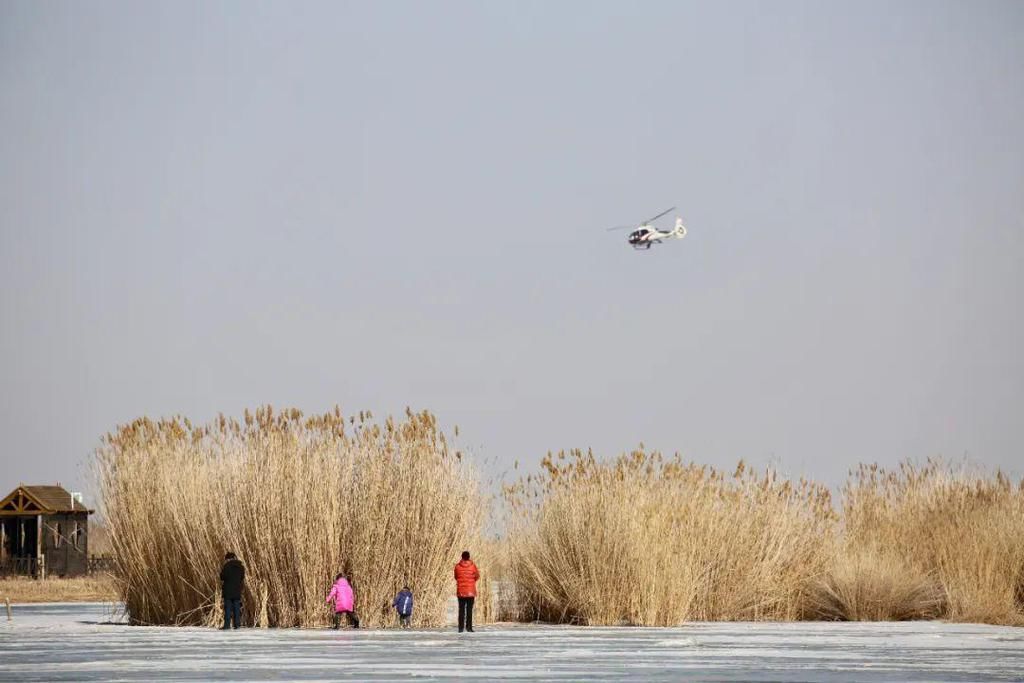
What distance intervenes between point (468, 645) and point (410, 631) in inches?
140

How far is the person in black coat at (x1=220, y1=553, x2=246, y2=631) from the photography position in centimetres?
2323

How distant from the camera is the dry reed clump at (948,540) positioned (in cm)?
2712

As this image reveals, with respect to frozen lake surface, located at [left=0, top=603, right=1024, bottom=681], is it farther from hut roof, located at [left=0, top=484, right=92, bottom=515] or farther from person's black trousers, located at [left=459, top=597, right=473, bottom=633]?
hut roof, located at [left=0, top=484, right=92, bottom=515]

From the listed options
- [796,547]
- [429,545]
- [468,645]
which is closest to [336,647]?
[468,645]

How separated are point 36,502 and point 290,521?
35.8m

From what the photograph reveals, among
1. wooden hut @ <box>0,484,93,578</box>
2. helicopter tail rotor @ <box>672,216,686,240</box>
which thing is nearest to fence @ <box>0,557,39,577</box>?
wooden hut @ <box>0,484,93,578</box>

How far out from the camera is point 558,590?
2589cm

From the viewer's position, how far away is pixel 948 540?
2833 centimetres

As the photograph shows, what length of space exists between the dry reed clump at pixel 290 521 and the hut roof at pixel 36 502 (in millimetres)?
32368

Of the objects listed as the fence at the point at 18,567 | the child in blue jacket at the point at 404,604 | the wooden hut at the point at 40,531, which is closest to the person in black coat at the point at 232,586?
the child in blue jacket at the point at 404,604

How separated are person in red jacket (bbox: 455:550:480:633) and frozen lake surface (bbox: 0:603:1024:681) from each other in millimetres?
306

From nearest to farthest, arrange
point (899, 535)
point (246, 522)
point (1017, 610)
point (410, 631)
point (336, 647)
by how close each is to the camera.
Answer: point (336, 647) < point (410, 631) < point (246, 522) < point (1017, 610) < point (899, 535)

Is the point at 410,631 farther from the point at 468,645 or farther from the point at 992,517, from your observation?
the point at 992,517

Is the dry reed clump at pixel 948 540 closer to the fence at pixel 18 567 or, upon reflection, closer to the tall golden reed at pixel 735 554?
the tall golden reed at pixel 735 554
